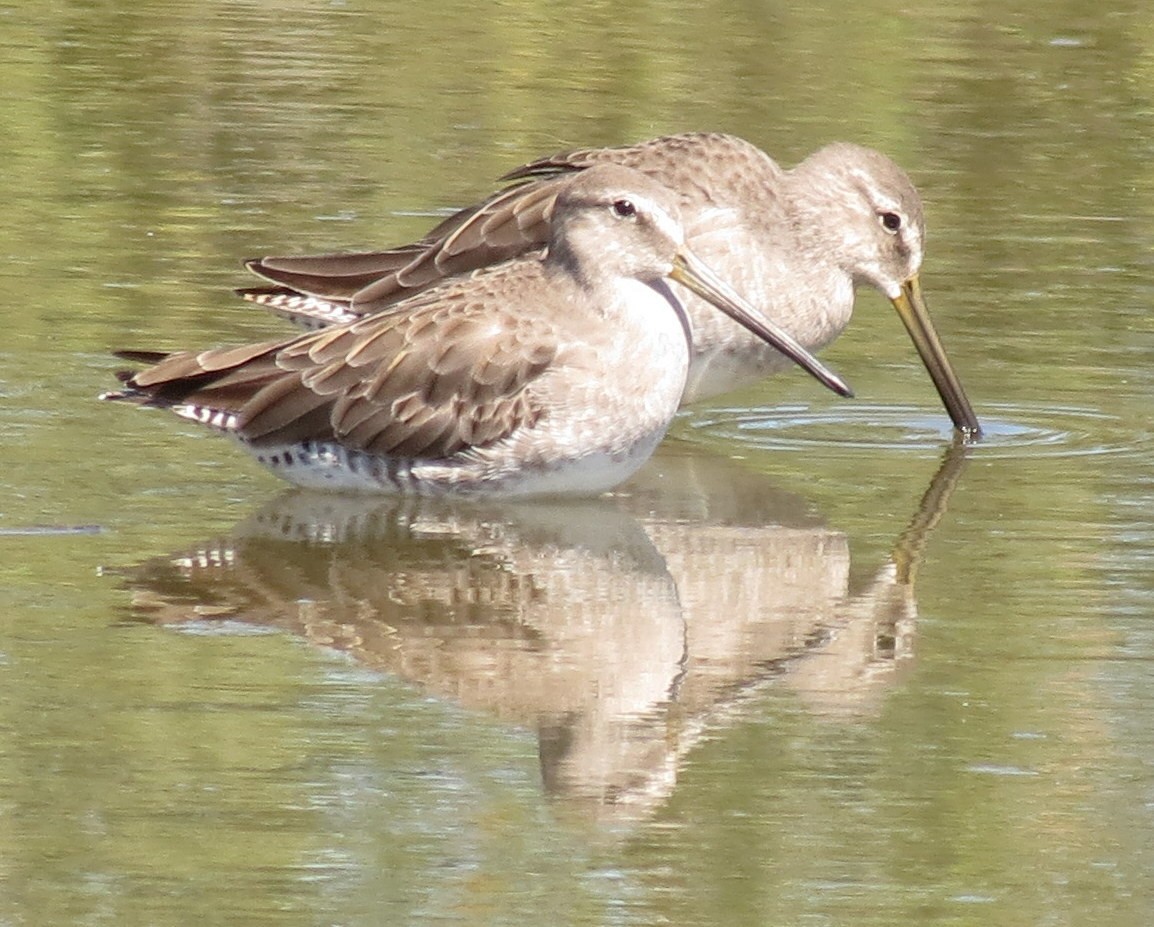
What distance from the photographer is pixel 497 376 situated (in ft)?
25.3

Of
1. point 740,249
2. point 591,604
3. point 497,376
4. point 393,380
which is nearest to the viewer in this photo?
point 591,604

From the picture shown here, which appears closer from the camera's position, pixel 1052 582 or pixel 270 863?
pixel 270 863

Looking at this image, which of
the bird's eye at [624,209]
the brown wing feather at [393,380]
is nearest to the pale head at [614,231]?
the bird's eye at [624,209]

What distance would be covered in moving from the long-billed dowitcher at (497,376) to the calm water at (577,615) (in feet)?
0.52

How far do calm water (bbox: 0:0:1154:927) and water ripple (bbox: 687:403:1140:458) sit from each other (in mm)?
25

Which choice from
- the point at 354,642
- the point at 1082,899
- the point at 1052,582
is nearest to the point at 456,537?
the point at 354,642

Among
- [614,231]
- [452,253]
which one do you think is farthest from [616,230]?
[452,253]

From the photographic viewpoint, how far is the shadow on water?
5926mm

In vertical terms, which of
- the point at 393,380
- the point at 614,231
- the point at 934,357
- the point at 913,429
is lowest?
the point at 913,429

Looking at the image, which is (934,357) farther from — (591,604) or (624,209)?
(591,604)

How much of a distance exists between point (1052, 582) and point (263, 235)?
4485 mm

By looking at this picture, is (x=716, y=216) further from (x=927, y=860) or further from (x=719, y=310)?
(x=927, y=860)

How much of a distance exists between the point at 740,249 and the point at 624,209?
1209mm

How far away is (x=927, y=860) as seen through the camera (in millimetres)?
5211
